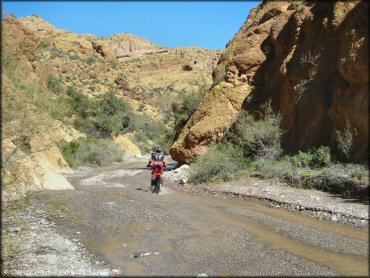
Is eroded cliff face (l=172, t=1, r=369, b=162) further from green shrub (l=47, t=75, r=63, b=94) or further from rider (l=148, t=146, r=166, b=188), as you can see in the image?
green shrub (l=47, t=75, r=63, b=94)

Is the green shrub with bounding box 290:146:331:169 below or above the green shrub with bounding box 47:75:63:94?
below

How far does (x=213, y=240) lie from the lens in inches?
364

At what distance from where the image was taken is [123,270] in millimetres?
6996

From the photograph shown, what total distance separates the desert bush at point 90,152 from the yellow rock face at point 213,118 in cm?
1025

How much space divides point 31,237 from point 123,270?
123 inches

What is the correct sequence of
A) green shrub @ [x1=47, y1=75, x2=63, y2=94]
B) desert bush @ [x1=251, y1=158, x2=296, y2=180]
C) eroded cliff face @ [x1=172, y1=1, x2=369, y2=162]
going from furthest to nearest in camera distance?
green shrub @ [x1=47, y1=75, x2=63, y2=94], desert bush @ [x1=251, y1=158, x2=296, y2=180], eroded cliff face @ [x1=172, y1=1, x2=369, y2=162]

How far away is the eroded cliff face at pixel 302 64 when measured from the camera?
11.8 meters

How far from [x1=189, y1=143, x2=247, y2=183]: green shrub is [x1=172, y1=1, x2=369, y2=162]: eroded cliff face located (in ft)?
8.31

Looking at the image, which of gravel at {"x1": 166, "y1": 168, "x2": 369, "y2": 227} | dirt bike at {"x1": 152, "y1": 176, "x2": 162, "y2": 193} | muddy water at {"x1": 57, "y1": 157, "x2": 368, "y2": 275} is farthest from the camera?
dirt bike at {"x1": 152, "y1": 176, "x2": 162, "y2": 193}

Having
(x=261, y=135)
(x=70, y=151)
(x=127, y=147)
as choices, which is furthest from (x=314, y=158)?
(x=127, y=147)

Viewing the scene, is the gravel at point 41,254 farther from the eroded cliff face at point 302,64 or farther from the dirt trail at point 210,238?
the eroded cliff face at point 302,64

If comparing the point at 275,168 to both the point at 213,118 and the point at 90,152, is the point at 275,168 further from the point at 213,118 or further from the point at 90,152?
the point at 90,152

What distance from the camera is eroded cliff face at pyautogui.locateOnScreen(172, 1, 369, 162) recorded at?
1180cm

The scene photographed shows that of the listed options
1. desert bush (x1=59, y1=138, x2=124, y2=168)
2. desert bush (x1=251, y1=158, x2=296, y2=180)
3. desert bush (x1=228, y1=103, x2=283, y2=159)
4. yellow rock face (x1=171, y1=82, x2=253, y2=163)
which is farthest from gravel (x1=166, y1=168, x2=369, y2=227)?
desert bush (x1=59, y1=138, x2=124, y2=168)
